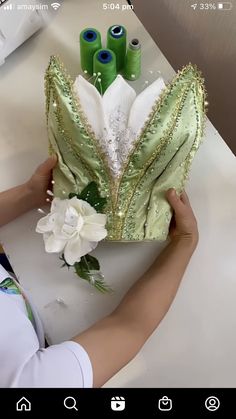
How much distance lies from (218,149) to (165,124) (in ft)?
0.56

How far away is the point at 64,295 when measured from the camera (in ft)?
2.53

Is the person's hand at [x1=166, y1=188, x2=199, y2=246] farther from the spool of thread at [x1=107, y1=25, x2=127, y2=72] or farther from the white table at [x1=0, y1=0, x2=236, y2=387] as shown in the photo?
the spool of thread at [x1=107, y1=25, x2=127, y2=72]

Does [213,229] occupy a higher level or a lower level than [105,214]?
lower

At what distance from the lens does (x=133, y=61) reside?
891 mm

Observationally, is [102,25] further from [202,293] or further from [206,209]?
[202,293]

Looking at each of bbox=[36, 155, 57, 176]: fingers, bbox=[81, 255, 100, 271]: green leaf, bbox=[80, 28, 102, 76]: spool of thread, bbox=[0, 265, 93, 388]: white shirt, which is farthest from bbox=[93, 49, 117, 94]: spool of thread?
bbox=[0, 265, 93, 388]: white shirt

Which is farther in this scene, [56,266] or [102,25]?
[102,25]

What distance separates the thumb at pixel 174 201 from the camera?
2.54 ft

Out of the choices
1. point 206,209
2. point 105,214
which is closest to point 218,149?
point 206,209

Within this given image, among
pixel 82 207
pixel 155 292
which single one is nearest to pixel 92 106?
pixel 82 207
